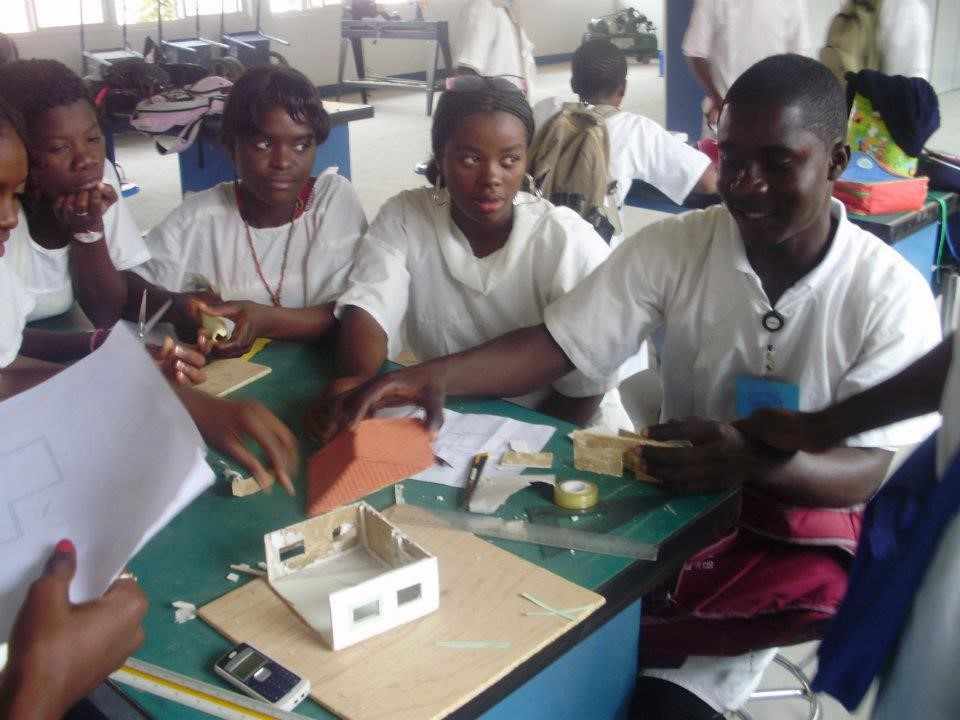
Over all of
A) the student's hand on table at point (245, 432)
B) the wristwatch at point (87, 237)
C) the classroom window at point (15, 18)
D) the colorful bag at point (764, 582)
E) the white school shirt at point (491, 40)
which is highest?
the classroom window at point (15, 18)

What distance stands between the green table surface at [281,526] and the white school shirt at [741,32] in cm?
412

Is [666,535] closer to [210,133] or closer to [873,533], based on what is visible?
[873,533]

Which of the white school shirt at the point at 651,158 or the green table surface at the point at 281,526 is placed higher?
the white school shirt at the point at 651,158

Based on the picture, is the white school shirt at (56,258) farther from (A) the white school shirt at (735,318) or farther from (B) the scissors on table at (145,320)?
(A) the white school shirt at (735,318)

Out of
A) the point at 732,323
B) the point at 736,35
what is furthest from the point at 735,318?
the point at 736,35

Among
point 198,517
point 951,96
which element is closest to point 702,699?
point 198,517

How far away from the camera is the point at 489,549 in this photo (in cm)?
127

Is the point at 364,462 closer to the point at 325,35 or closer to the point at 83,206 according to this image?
the point at 83,206

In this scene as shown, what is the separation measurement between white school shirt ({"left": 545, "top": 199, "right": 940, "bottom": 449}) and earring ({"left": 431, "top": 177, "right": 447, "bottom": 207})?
43 cm

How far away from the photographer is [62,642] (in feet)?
2.77

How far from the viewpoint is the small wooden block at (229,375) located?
1844 mm

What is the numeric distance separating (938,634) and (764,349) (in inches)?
36.5

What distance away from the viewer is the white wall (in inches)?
339

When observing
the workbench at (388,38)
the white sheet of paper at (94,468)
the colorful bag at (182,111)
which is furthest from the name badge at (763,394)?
the workbench at (388,38)
